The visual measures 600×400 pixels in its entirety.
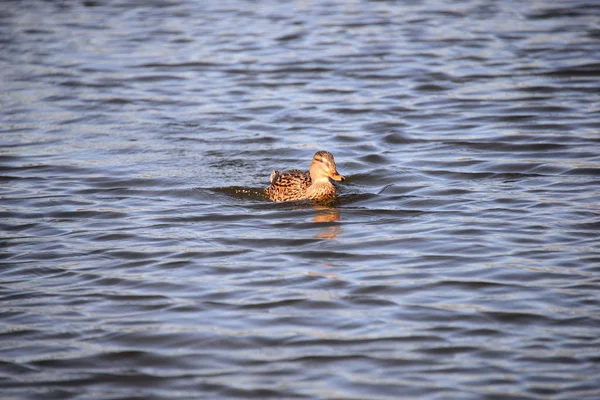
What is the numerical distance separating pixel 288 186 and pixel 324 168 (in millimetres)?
495

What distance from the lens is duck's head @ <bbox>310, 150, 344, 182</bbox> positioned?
1006cm

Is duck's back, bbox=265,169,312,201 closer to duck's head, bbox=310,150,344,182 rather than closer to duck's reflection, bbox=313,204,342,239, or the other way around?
duck's head, bbox=310,150,344,182

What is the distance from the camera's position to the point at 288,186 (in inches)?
408

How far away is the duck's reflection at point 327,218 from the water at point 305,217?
0.24ft

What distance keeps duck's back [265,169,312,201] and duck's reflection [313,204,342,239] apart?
0.92 feet

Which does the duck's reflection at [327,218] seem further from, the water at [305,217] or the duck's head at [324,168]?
the duck's head at [324,168]

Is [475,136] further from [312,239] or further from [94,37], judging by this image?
[94,37]

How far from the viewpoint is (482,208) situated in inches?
385

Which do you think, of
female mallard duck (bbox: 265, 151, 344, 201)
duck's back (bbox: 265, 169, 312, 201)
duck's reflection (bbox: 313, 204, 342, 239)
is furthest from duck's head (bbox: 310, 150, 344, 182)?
duck's reflection (bbox: 313, 204, 342, 239)

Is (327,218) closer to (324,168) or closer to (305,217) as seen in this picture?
(305,217)

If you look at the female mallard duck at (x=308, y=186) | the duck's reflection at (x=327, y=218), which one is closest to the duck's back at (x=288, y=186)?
the female mallard duck at (x=308, y=186)

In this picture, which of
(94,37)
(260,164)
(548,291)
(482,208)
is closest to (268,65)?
(94,37)

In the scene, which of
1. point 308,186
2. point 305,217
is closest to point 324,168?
point 308,186

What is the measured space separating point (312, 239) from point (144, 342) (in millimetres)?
2645
